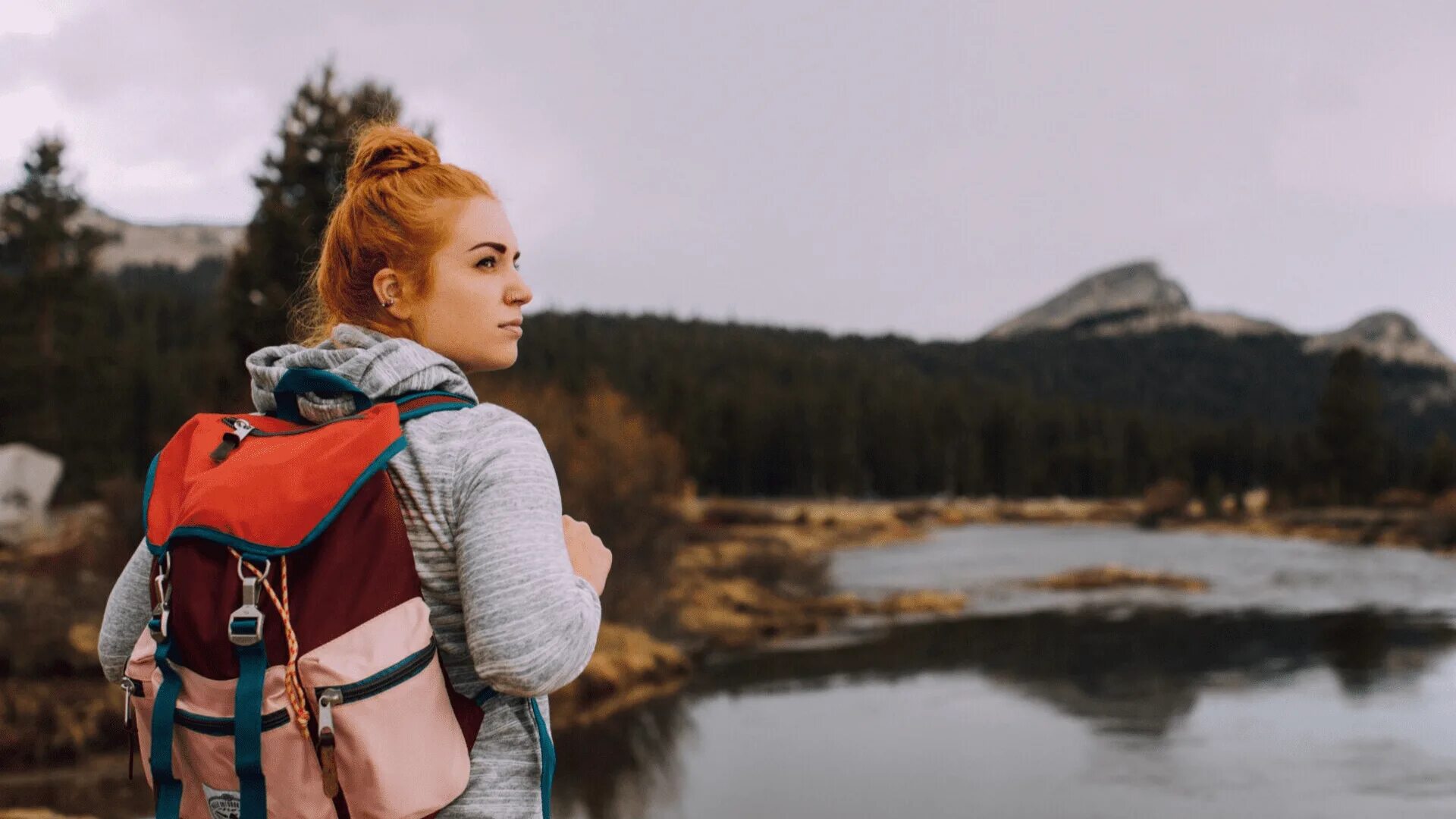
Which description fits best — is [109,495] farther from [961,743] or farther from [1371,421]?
[1371,421]

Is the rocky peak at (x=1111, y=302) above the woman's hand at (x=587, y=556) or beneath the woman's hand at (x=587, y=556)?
above

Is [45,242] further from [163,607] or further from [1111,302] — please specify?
[1111,302]

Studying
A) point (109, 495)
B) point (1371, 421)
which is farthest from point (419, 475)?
point (1371, 421)

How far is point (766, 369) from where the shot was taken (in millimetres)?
88125

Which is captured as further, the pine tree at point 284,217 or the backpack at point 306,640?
the pine tree at point 284,217

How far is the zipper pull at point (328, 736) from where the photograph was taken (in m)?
1.10

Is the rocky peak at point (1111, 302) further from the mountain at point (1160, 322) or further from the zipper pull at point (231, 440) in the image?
the zipper pull at point (231, 440)

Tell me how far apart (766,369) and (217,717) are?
87.1 meters

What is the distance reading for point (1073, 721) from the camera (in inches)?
589

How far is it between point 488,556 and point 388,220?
1.43ft

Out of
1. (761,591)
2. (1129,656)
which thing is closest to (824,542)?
(761,591)

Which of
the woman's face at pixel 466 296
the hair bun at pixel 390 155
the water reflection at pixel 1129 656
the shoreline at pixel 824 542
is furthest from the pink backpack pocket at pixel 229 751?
the water reflection at pixel 1129 656

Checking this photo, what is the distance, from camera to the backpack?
1.10m

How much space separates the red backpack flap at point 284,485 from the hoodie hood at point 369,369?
0.04m
